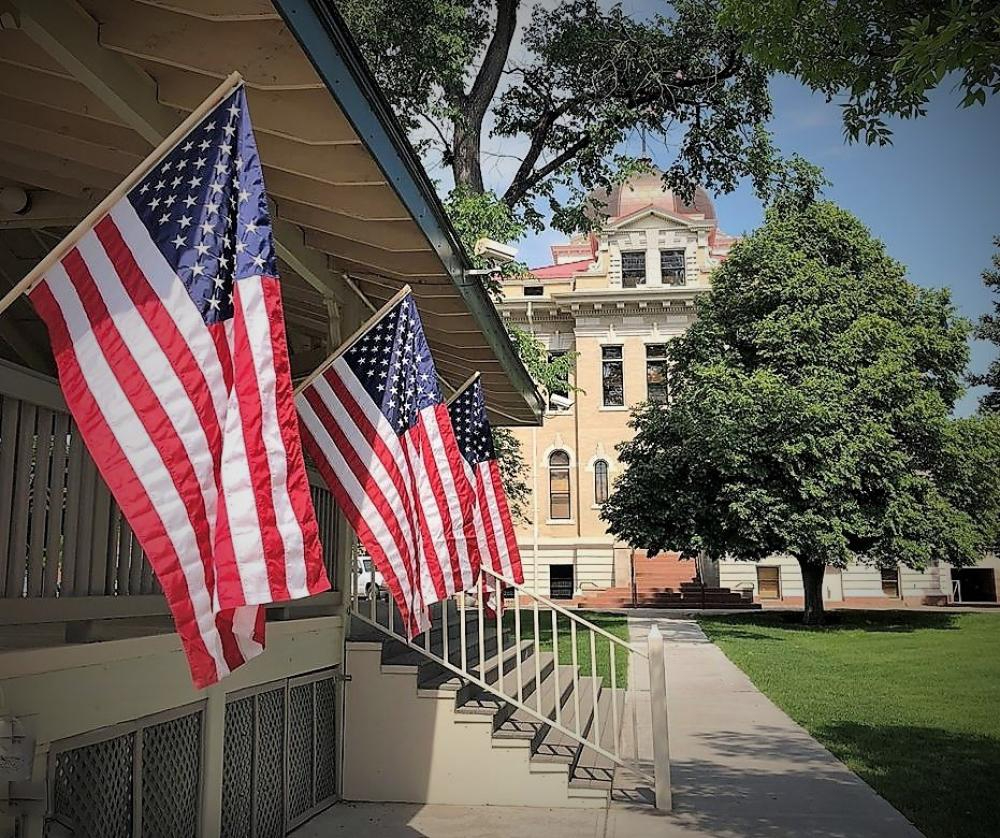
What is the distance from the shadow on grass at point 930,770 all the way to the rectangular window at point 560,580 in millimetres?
27827

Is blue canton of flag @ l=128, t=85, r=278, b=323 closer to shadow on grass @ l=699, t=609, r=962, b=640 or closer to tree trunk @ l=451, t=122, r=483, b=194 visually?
tree trunk @ l=451, t=122, r=483, b=194

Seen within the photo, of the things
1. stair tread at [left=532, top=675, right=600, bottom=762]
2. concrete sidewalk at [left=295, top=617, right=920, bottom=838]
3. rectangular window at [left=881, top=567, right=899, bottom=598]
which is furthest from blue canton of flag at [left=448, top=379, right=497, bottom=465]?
rectangular window at [left=881, top=567, right=899, bottom=598]

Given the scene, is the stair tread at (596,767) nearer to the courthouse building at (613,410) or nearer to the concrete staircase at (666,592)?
the concrete staircase at (666,592)

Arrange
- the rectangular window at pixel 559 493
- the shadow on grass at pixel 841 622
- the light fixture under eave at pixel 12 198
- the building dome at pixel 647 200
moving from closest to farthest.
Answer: the light fixture under eave at pixel 12 198, the shadow on grass at pixel 841 622, the rectangular window at pixel 559 493, the building dome at pixel 647 200

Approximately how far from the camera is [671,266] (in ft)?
133

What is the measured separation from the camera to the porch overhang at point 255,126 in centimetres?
379

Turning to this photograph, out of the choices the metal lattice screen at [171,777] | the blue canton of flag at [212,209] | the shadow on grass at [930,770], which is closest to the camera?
the blue canton of flag at [212,209]

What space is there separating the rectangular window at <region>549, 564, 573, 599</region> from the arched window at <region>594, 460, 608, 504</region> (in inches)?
121

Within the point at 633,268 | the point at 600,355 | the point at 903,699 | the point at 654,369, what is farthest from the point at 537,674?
the point at 633,268

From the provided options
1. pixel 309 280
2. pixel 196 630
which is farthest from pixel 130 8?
pixel 309 280

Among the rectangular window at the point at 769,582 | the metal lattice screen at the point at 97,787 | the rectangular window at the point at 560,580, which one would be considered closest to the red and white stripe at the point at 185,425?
the metal lattice screen at the point at 97,787

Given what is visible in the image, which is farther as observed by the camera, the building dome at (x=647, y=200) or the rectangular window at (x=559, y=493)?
the building dome at (x=647, y=200)

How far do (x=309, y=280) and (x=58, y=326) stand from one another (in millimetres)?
3574

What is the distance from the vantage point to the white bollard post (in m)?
7.36
